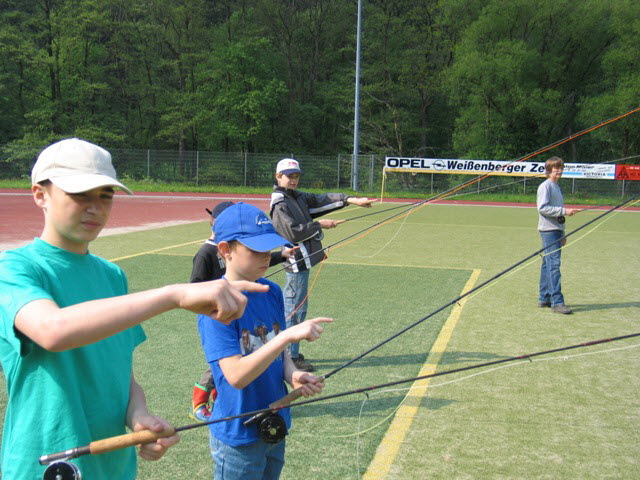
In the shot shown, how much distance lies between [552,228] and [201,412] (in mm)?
6087

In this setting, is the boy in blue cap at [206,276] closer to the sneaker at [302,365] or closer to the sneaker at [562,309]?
the sneaker at [302,365]

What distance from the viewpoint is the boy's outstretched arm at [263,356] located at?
2.33 metres

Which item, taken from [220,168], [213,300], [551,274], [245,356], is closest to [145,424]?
[245,356]

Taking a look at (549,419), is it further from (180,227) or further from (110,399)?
(180,227)

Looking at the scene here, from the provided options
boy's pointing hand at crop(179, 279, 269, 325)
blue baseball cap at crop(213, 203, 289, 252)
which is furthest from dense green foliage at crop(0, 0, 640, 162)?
boy's pointing hand at crop(179, 279, 269, 325)

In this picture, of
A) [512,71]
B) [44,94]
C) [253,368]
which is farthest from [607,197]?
[44,94]

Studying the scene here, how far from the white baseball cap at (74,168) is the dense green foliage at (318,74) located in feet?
135

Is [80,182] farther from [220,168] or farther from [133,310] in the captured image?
[220,168]

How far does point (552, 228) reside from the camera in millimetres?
8938

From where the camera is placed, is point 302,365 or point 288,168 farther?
point 288,168

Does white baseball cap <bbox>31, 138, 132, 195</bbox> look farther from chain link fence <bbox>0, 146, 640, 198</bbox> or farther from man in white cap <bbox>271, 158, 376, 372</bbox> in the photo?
chain link fence <bbox>0, 146, 640, 198</bbox>

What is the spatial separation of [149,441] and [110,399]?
0.27 metres

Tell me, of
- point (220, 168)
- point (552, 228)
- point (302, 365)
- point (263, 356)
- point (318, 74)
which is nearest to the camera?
point (263, 356)

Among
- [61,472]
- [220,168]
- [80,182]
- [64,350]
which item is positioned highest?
[220,168]
